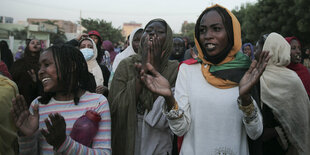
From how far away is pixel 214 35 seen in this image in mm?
1961

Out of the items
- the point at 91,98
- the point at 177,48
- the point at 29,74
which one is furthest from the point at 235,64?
the point at 177,48

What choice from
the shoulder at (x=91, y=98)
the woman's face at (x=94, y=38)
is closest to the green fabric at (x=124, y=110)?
the shoulder at (x=91, y=98)

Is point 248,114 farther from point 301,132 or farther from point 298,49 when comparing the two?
point 298,49

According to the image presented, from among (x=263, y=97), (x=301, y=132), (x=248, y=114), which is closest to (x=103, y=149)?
(x=248, y=114)

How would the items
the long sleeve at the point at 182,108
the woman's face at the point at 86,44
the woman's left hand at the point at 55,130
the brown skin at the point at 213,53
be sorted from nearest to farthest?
the woman's left hand at the point at 55,130
the brown skin at the point at 213,53
the long sleeve at the point at 182,108
the woman's face at the point at 86,44

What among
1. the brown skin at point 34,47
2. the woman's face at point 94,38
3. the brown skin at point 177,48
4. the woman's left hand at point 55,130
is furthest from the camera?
the brown skin at point 177,48

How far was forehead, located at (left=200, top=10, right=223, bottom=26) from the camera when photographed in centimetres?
198

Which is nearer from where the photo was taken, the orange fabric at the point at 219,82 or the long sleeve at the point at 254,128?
the long sleeve at the point at 254,128

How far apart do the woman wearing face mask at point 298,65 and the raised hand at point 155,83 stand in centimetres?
230

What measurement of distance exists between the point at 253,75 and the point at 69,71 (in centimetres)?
133

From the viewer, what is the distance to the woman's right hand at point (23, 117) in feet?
5.57

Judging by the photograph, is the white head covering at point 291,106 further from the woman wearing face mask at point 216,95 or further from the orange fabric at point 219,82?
the orange fabric at point 219,82

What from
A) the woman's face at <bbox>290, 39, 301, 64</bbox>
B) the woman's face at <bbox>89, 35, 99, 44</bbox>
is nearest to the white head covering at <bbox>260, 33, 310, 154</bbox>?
the woman's face at <bbox>290, 39, 301, 64</bbox>

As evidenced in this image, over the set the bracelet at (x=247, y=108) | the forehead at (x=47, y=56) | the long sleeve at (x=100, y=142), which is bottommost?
the long sleeve at (x=100, y=142)
